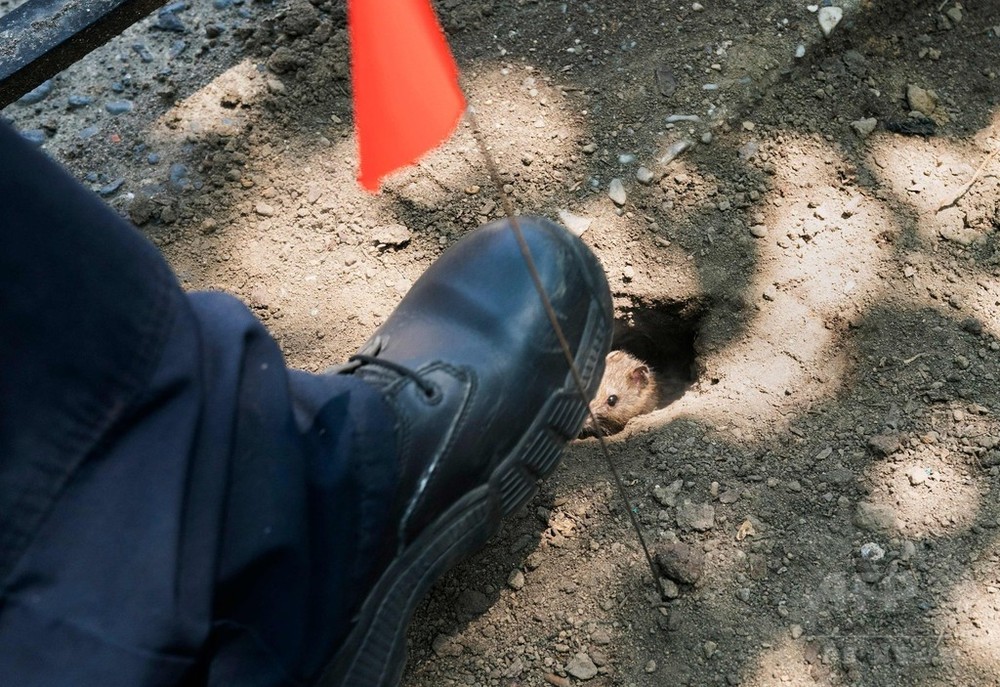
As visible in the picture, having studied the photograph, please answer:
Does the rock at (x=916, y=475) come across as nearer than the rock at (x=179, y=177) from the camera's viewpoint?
Yes

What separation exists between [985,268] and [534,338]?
1.18 metres

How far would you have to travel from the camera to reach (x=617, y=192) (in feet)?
7.76

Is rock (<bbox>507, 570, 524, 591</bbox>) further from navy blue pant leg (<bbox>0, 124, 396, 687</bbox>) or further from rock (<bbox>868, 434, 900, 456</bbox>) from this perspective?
rock (<bbox>868, 434, 900, 456</bbox>)

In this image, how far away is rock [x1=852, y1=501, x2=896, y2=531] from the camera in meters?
1.87

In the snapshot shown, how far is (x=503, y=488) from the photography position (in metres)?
1.79

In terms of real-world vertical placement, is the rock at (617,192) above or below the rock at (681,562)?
above

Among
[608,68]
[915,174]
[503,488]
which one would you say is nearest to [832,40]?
[915,174]

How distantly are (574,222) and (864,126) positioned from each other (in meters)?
0.82

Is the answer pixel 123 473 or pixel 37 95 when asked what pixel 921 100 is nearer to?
pixel 123 473

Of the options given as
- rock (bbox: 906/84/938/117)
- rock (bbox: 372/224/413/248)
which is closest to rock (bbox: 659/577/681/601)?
rock (bbox: 372/224/413/248)

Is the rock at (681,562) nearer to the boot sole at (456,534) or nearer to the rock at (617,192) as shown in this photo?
the boot sole at (456,534)

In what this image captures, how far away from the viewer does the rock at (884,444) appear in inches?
76.7

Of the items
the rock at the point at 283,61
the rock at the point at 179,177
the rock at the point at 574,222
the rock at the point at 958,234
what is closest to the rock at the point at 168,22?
the rock at the point at 283,61

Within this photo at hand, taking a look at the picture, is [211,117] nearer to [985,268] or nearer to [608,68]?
[608,68]
